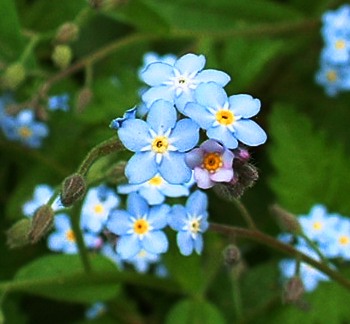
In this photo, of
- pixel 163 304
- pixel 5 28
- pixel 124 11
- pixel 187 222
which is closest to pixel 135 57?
pixel 124 11

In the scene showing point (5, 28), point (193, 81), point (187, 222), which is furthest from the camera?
point (5, 28)

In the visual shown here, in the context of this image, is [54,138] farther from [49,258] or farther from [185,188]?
[185,188]

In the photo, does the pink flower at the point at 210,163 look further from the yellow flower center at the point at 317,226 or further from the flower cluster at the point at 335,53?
the flower cluster at the point at 335,53

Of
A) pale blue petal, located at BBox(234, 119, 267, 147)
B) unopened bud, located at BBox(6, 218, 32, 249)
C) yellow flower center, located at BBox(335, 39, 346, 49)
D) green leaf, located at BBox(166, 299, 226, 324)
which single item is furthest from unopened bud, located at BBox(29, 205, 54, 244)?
Result: yellow flower center, located at BBox(335, 39, 346, 49)

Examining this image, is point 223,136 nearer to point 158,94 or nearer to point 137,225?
point 158,94

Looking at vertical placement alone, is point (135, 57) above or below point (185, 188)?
above

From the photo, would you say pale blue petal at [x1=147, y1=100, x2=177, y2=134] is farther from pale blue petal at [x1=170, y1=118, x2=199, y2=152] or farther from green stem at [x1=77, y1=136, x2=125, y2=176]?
green stem at [x1=77, y1=136, x2=125, y2=176]
